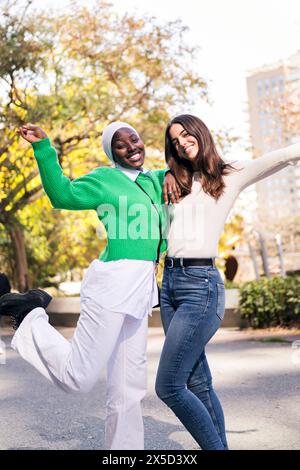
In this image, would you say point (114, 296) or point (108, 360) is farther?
point (108, 360)

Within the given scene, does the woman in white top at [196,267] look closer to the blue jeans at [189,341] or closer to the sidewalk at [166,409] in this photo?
the blue jeans at [189,341]

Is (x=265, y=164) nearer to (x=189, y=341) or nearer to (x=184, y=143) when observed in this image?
(x=184, y=143)

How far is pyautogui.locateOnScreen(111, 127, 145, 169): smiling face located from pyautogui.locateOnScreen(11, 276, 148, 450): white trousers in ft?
2.12

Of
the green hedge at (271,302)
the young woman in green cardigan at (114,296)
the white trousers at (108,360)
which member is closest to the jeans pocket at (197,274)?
the young woman in green cardigan at (114,296)

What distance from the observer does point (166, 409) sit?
5328 mm

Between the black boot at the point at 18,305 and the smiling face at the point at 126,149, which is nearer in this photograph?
the smiling face at the point at 126,149

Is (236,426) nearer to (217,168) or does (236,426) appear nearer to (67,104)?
(217,168)

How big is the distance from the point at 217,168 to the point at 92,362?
1080mm

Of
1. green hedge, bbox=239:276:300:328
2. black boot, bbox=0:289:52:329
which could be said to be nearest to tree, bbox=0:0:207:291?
green hedge, bbox=239:276:300:328

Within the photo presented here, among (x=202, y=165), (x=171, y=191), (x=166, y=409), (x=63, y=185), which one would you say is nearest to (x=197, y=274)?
(x=171, y=191)

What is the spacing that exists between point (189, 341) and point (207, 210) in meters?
0.62

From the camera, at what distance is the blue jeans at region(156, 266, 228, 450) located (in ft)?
10.6

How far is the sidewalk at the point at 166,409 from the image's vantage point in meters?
4.27

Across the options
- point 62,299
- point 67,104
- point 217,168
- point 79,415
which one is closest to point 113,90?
point 67,104
